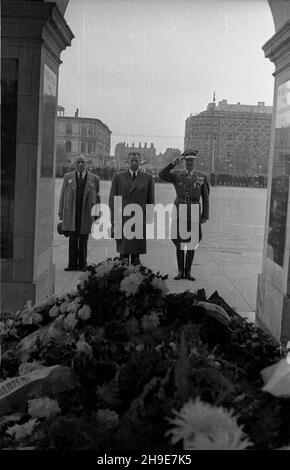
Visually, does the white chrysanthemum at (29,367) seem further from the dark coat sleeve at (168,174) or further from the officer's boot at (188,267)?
the officer's boot at (188,267)

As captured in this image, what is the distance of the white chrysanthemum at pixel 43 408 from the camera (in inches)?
67.1

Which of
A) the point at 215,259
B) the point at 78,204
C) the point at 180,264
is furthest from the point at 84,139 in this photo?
the point at 215,259

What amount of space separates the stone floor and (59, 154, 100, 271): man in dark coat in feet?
1.13

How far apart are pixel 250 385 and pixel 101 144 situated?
21.6 ft

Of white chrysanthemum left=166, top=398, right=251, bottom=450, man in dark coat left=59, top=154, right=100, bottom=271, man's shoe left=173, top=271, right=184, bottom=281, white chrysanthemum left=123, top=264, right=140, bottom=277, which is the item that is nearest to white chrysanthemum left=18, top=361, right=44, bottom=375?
white chrysanthemum left=123, top=264, right=140, bottom=277

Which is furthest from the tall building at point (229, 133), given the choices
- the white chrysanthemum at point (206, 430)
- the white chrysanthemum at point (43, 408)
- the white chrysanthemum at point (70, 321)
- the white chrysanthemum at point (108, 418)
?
the white chrysanthemum at point (206, 430)

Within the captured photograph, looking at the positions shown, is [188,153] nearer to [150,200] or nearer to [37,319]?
[150,200]

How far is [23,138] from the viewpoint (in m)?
5.57

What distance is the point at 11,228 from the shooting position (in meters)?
5.62

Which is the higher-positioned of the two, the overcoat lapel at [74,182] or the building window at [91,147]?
the building window at [91,147]

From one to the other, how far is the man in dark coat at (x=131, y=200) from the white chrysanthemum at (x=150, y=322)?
5242mm

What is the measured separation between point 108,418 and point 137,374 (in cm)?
20

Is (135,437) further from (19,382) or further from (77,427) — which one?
(19,382)

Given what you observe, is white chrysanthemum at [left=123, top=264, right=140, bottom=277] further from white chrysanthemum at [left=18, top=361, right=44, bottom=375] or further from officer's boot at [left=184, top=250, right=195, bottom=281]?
officer's boot at [left=184, top=250, right=195, bottom=281]
